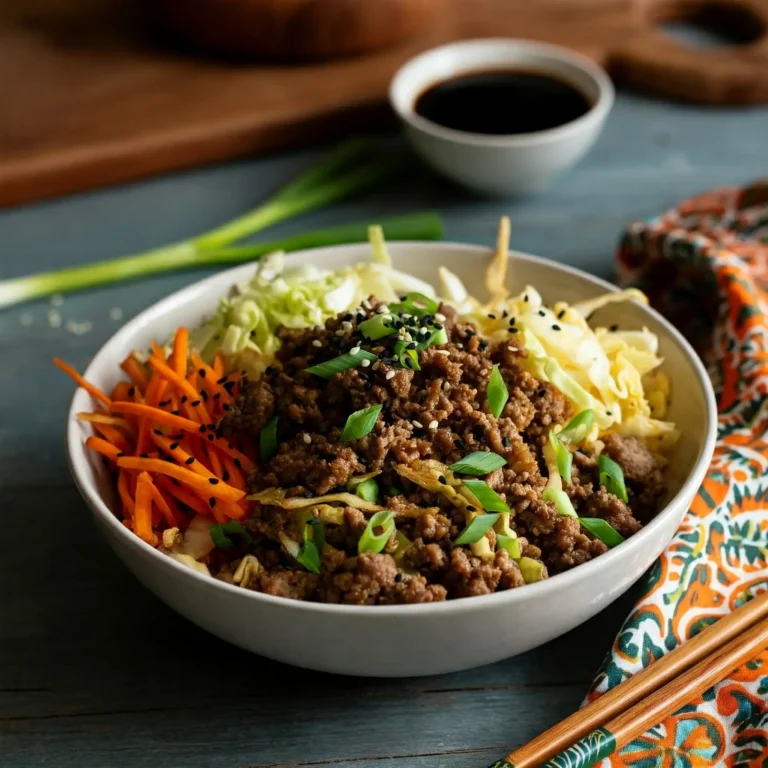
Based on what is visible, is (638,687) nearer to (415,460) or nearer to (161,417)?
(415,460)

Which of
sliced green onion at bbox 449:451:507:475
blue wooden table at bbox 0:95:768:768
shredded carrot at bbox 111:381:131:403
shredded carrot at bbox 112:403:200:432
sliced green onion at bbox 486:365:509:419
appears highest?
sliced green onion at bbox 486:365:509:419

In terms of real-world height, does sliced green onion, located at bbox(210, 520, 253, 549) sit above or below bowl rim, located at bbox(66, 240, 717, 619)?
below

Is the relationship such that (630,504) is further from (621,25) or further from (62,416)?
(621,25)

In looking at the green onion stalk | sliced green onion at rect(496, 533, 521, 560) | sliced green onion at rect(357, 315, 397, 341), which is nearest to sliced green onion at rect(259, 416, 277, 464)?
sliced green onion at rect(357, 315, 397, 341)

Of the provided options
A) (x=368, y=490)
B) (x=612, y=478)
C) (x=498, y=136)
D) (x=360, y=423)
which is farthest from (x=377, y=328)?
(x=498, y=136)

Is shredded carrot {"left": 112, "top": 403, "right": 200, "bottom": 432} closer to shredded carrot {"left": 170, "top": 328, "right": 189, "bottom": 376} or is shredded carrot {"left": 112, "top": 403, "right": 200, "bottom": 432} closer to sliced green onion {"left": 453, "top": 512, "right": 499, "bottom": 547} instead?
shredded carrot {"left": 170, "top": 328, "right": 189, "bottom": 376}

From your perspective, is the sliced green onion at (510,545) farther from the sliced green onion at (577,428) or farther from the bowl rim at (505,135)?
the bowl rim at (505,135)
